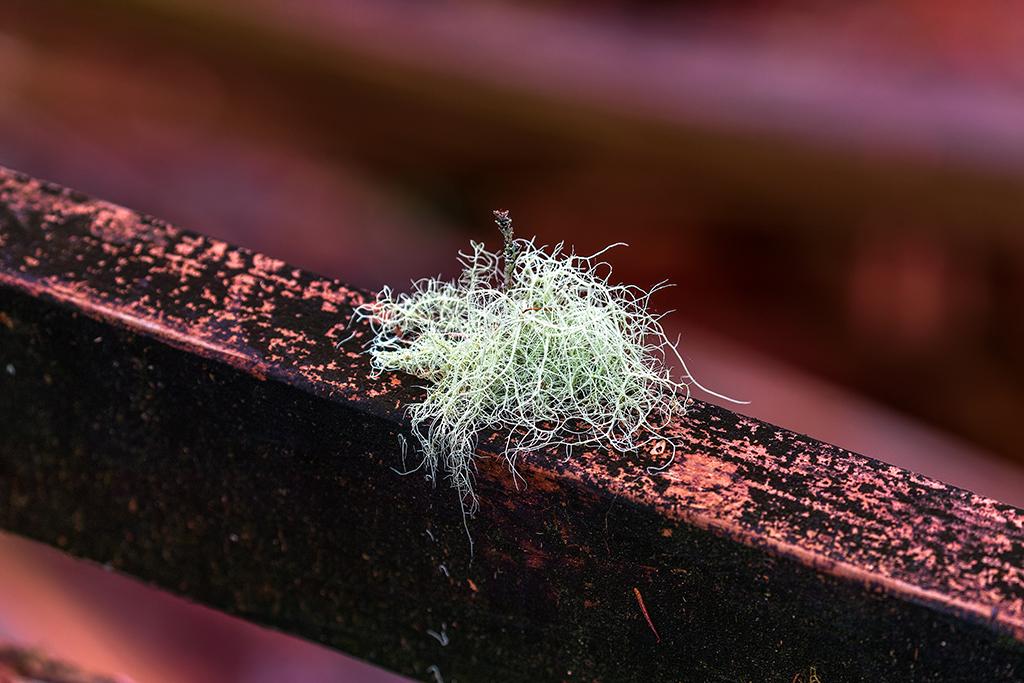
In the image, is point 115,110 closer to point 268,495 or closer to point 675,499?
point 268,495

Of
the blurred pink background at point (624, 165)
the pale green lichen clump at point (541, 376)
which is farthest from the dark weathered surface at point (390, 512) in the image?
the blurred pink background at point (624, 165)

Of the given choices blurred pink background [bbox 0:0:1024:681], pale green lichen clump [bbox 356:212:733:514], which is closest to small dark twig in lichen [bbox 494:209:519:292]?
pale green lichen clump [bbox 356:212:733:514]

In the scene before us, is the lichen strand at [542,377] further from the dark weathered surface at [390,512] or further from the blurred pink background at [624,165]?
the blurred pink background at [624,165]

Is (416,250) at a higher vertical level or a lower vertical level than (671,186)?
lower

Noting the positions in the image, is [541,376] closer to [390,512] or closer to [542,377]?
[542,377]

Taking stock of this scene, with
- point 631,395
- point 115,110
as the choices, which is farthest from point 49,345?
point 115,110

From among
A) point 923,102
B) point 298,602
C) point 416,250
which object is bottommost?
point 416,250

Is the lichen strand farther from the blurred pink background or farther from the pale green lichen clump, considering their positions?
the blurred pink background
